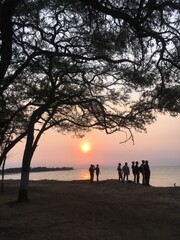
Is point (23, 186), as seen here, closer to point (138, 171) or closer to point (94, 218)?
point (94, 218)

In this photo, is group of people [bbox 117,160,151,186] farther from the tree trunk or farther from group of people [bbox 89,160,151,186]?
the tree trunk

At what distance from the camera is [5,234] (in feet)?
38.1

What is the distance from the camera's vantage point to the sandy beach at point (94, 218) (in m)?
11.8

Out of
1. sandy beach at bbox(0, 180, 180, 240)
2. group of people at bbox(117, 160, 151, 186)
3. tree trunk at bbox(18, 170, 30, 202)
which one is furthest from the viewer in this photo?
group of people at bbox(117, 160, 151, 186)

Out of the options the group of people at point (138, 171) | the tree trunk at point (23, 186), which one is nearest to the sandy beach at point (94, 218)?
the tree trunk at point (23, 186)

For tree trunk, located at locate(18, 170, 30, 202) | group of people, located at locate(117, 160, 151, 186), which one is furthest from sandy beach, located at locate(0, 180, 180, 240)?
group of people, located at locate(117, 160, 151, 186)

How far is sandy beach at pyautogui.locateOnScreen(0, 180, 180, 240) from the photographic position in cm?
1181

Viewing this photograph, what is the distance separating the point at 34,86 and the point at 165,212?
757 cm

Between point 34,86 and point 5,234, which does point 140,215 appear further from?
point 34,86

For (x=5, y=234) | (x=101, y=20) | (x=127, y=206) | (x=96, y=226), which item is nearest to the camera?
(x=101, y=20)

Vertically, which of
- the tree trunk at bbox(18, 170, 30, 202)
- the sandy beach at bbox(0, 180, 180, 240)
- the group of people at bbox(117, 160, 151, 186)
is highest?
the group of people at bbox(117, 160, 151, 186)

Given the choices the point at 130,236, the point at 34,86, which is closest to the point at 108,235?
the point at 130,236

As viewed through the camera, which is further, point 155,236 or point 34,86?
point 34,86

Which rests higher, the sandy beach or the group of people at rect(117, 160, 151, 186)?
the group of people at rect(117, 160, 151, 186)
